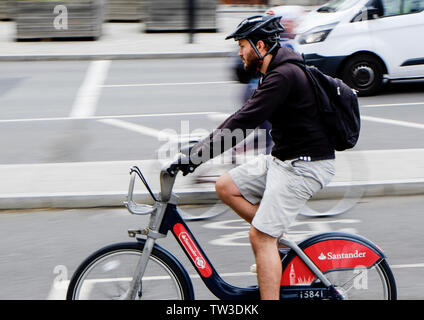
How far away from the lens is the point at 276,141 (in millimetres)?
3803

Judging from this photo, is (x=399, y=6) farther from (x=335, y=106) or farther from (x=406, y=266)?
(x=335, y=106)

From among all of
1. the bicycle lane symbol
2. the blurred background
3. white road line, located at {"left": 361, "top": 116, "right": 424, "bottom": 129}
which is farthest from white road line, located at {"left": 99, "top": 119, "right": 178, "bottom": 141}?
the bicycle lane symbol

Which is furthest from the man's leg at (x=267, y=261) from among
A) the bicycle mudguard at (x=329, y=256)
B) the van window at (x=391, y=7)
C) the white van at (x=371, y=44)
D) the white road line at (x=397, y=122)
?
the van window at (x=391, y=7)

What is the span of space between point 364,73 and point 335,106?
8810 millimetres

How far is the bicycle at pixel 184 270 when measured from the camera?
3.71 m

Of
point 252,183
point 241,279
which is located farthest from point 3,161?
point 252,183

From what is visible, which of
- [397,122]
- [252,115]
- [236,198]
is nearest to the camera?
[252,115]

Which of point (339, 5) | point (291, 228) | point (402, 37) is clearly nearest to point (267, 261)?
point (291, 228)

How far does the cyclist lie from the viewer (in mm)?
3572

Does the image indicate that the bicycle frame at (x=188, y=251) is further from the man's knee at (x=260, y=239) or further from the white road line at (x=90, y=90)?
the white road line at (x=90, y=90)

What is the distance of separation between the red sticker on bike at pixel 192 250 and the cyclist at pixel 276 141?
29 centimetres

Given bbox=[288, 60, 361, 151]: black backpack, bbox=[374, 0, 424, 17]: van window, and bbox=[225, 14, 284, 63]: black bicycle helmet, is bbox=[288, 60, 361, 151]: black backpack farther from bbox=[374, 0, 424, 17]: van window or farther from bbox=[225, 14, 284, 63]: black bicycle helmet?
bbox=[374, 0, 424, 17]: van window

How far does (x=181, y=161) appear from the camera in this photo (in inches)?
141

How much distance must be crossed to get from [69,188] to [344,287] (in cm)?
371
